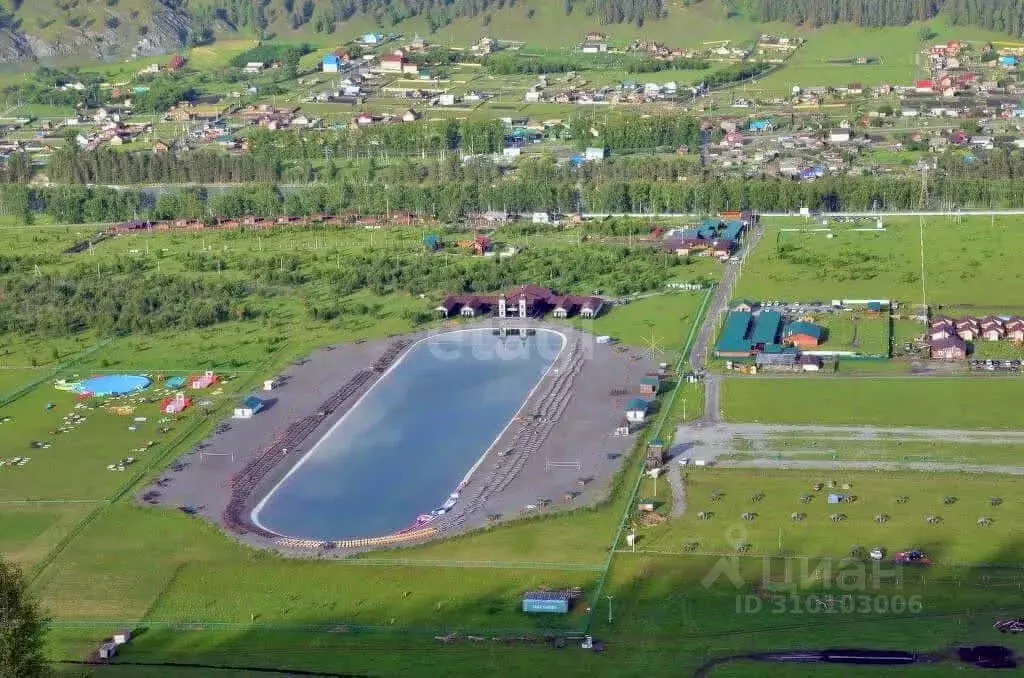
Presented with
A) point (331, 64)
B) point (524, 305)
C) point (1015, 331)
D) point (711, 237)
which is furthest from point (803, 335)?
point (331, 64)

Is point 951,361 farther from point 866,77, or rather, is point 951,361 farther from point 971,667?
point 866,77

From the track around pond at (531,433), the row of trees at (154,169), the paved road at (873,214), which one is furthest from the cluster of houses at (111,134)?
the track around pond at (531,433)

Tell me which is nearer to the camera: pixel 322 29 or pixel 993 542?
pixel 993 542

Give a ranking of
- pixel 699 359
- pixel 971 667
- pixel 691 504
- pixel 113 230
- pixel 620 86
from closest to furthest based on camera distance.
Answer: pixel 971 667
pixel 691 504
pixel 699 359
pixel 113 230
pixel 620 86

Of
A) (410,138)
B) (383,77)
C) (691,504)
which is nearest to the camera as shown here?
(691,504)

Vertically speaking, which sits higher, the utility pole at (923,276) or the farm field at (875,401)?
the utility pole at (923,276)

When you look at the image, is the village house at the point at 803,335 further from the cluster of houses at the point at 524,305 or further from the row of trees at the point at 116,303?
the row of trees at the point at 116,303

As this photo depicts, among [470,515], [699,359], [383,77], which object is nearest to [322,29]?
[383,77]
